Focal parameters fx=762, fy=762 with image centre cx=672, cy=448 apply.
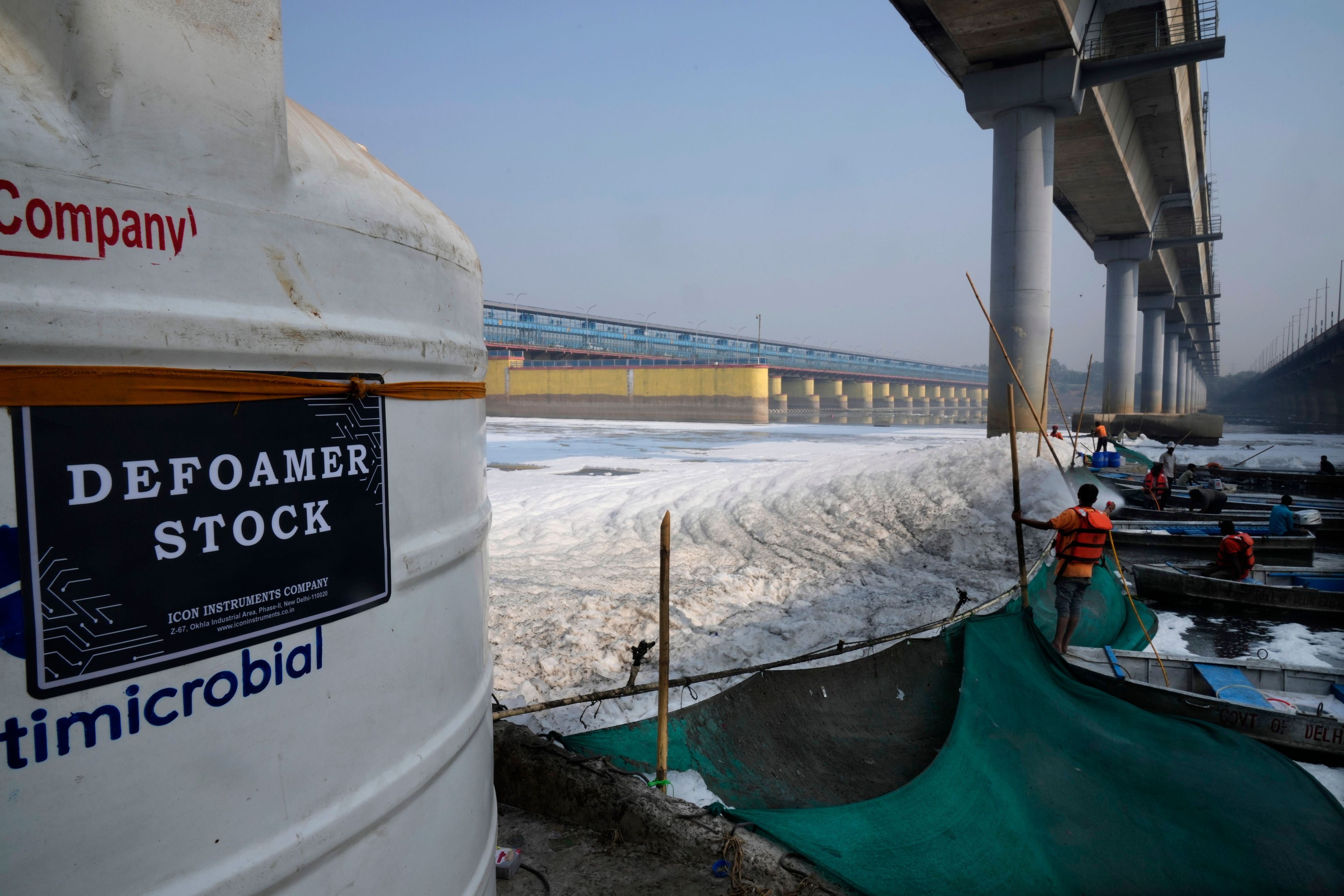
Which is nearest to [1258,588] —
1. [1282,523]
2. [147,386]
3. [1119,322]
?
[1282,523]

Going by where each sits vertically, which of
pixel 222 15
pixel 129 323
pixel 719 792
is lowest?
pixel 719 792

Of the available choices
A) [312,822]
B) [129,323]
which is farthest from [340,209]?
[312,822]

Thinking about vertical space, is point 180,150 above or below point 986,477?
above

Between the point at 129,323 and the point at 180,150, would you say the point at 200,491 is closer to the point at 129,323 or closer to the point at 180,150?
the point at 129,323

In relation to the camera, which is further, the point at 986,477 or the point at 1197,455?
the point at 1197,455

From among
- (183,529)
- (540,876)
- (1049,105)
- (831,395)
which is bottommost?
(540,876)

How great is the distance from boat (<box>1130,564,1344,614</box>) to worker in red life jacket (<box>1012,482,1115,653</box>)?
4.08m

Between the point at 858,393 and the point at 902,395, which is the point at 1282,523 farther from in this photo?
the point at 902,395

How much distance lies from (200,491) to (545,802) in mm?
3305

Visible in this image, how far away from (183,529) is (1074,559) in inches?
305

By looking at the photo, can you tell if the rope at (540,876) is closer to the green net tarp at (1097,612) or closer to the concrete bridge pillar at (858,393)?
the green net tarp at (1097,612)

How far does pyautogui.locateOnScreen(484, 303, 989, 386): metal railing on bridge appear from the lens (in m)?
71.1

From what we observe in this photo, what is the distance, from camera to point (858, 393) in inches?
3664

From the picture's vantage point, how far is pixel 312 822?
5.42 feet
